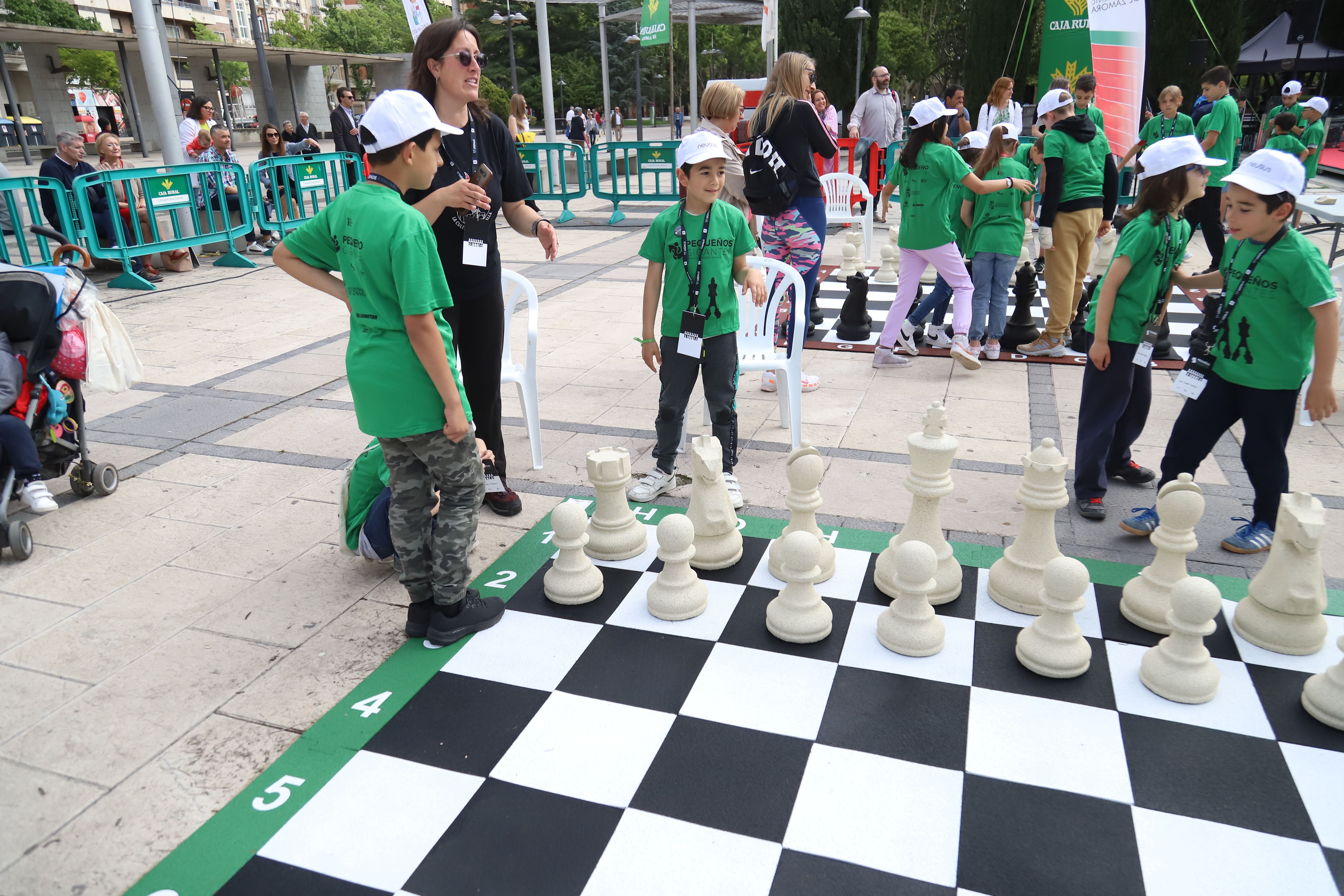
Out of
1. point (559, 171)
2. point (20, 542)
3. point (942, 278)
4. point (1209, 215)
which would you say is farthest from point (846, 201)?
point (20, 542)

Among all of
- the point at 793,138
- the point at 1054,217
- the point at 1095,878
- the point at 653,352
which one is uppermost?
the point at 793,138

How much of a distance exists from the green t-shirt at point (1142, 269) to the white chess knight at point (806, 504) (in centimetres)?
137

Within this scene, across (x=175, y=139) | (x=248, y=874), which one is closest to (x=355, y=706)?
(x=248, y=874)

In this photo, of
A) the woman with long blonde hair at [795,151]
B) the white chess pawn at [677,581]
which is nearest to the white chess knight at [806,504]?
the white chess pawn at [677,581]

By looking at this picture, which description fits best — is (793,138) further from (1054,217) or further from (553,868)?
(553,868)

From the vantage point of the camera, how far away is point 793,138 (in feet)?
15.6

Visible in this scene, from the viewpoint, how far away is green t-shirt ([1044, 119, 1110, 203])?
5.09 metres

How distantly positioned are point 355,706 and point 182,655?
0.69 m

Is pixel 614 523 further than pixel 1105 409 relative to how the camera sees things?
No

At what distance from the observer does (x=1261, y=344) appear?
2.82 meters

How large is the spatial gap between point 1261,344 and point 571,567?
2.44 meters

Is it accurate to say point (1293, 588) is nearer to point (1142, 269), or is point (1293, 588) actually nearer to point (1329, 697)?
point (1329, 697)

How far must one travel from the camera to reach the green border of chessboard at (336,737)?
179 centimetres

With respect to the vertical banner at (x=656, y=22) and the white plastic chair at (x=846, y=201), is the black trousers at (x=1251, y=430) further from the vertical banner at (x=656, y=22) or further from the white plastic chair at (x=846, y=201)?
the vertical banner at (x=656, y=22)
